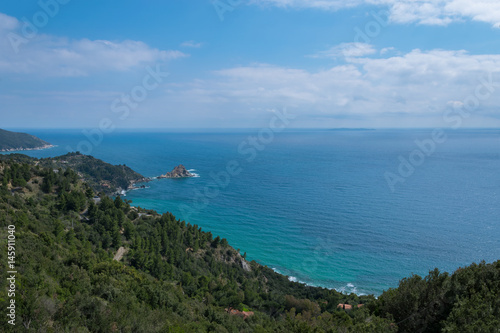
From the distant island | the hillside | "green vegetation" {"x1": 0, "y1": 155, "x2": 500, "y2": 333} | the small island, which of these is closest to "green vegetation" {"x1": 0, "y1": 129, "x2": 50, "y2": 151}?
the distant island

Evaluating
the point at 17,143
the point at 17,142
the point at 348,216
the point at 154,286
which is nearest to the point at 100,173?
the point at 348,216

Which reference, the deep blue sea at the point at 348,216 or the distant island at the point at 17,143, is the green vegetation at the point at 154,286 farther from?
the distant island at the point at 17,143

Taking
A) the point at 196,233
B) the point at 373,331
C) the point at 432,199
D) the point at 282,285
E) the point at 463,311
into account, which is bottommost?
the point at 282,285

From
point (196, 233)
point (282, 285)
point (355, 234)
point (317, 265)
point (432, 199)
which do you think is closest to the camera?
point (282, 285)

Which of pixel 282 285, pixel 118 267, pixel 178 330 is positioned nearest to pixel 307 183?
pixel 282 285

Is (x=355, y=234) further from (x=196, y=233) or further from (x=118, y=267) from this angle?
(x=118, y=267)

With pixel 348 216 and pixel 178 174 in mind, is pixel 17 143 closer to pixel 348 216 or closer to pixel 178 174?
pixel 178 174
